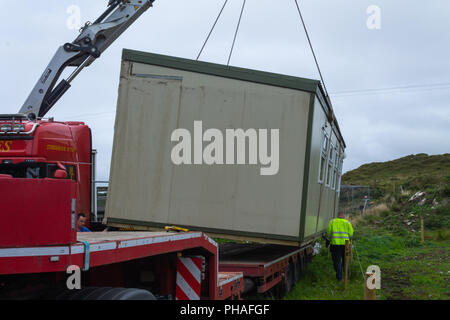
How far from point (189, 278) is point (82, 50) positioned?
8.60 metres

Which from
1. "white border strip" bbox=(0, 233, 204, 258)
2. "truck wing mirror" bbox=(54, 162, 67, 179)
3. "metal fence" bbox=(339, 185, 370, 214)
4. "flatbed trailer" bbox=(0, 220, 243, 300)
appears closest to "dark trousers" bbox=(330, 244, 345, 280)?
"flatbed trailer" bbox=(0, 220, 243, 300)

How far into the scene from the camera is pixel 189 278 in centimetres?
516

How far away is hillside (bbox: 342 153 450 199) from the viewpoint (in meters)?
35.7

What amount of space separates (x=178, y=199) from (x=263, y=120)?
1.79m

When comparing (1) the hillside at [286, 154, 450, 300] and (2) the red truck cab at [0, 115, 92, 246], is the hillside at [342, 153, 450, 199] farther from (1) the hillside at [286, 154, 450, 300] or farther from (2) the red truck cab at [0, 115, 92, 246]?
(2) the red truck cab at [0, 115, 92, 246]

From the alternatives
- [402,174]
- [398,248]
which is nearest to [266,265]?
[398,248]

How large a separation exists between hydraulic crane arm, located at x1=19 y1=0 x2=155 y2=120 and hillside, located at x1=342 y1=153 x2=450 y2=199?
83.3 feet


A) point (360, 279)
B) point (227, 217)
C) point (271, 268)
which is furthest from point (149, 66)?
point (360, 279)

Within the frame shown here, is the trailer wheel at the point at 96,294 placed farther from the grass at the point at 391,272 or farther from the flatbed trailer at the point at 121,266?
the grass at the point at 391,272

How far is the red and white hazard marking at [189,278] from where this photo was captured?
16.8ft

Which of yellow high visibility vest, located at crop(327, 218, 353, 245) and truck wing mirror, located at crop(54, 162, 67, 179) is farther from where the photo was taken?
yellow high visibility vest, located at crop(327, 218, 353, 245)

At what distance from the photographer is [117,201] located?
8.34 m

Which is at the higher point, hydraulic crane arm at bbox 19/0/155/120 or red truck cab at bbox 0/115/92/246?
hydraulic crane arm at bbox 19/0/155/120
